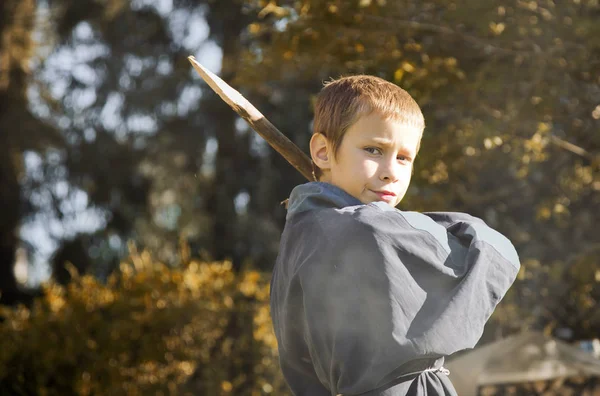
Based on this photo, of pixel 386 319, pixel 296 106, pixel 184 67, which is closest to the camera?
pixel 386 319

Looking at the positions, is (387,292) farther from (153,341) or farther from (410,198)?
(153,341)

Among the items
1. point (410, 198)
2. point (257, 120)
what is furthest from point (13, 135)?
point (257, 120)

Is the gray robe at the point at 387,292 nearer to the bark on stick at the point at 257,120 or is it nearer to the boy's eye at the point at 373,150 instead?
the boy's eye at the point at 373,150

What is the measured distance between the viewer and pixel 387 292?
166 centimetres

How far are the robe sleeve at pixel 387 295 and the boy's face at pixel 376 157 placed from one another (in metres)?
0.14

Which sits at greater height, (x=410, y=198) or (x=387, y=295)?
(x=387, y=295)

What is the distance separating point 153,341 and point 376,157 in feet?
13.9

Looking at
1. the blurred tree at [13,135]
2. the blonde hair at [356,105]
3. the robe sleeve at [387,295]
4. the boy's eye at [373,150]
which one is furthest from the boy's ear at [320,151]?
the blurred tree at [13,135]

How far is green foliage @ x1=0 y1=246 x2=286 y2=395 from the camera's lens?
224 inches

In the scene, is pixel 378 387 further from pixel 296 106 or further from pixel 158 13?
pixel 158 13

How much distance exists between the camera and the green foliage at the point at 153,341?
5.68 metres

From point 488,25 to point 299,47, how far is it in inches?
40.2

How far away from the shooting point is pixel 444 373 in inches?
72.9

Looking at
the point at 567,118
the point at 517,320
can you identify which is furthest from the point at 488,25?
the point at 517,320
